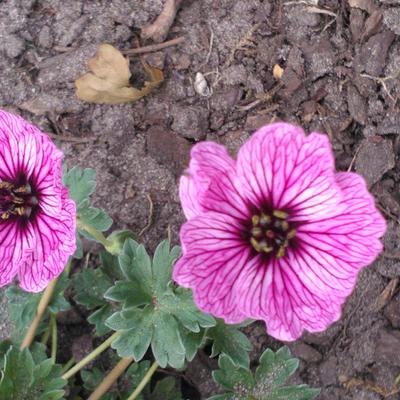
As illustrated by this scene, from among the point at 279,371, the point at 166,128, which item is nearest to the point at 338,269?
the point at 279,371

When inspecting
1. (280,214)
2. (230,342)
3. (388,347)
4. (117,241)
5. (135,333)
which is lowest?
(388,347)

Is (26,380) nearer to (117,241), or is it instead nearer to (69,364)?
(69,364)

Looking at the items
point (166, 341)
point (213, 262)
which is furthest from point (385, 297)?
point (213, 262)

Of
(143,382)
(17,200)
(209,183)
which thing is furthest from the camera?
(143,382)

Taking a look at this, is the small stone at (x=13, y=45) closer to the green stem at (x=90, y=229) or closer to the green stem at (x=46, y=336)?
the green stem at (x=90, y=229)

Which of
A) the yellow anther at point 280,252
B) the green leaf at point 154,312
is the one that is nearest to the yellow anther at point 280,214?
the yellow anther at point 280,252

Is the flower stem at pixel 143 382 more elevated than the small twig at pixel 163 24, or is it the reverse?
the small twig at pixel 163 24

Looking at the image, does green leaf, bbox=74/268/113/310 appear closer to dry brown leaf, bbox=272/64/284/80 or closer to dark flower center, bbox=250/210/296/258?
dark flower center, bbox=250/210/296/258

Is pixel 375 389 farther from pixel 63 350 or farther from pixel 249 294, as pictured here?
pixel 63 350
